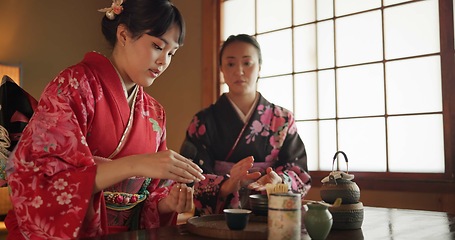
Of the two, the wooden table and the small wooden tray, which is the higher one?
the small wooden tray

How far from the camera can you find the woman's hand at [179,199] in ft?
5.71

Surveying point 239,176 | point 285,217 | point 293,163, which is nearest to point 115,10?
point 239,176

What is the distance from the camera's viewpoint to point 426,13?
3111mm

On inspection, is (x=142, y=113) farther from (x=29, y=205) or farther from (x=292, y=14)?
(x=292, y=14)

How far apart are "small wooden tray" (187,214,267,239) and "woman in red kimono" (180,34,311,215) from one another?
2.69 ft

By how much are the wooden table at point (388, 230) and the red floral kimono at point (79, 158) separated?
0.84 feet

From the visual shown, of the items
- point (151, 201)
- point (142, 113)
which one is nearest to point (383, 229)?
point (151, 201)

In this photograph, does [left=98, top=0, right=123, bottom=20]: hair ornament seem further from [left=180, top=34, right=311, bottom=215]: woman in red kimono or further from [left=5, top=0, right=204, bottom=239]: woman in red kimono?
[left=180, top=34, right=311, bottom=215]: woman in red kimono

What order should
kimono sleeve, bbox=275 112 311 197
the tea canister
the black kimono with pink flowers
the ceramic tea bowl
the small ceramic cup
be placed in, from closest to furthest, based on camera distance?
1. the tea canister
2. the small ceramic cup
3. the ceramic tea bowl
4. kimono sleeve, bbox=275 112 311 197
5. the black kimono with pink flowers

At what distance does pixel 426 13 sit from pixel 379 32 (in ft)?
1.12

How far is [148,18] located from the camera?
1.81 m

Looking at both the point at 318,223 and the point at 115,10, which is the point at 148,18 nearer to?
the point at 115,10

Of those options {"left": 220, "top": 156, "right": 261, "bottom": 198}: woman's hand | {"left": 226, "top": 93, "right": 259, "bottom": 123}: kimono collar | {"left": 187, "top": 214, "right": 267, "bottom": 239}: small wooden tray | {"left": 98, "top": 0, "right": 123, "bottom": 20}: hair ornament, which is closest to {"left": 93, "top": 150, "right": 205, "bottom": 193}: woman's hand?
{"left": 187, "top": 214, "right": 267, "bottom": 239}: small wooden tray

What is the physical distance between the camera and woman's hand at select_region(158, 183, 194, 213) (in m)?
1.74
